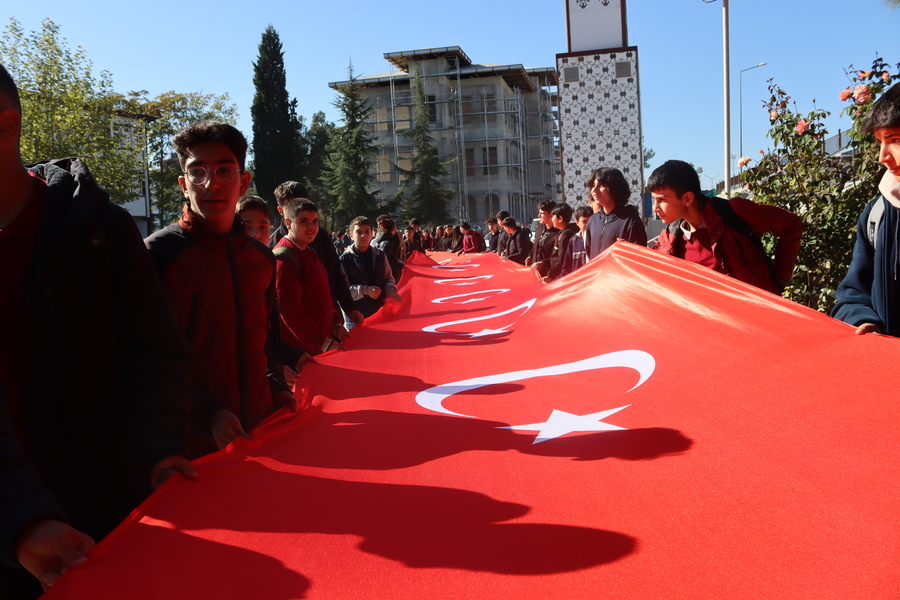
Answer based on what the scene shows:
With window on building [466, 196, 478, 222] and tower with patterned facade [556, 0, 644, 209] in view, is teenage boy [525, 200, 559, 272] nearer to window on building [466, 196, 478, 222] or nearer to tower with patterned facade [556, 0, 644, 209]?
tower with patterned facade [556, 0, 644, 209]

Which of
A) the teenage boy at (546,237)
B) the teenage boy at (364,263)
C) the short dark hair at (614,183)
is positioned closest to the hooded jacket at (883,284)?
the short dark hair at (614,183)

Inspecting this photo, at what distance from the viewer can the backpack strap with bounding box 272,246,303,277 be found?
5.11 m

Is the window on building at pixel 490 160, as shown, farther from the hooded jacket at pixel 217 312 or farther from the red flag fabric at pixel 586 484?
the hooded jacket at pixel 217 312

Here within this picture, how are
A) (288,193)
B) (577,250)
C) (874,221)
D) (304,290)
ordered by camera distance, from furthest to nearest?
1. (577,250)
2. (288,193)
3. (304,290)
4. (874,221)

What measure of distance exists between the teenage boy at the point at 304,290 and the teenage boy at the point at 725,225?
2.37 m

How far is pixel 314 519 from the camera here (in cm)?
209

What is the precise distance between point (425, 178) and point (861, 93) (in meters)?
50.4

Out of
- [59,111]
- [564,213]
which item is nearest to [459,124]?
[59,111]

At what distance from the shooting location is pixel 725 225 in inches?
156

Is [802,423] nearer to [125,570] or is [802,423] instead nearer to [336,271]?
[125,570]

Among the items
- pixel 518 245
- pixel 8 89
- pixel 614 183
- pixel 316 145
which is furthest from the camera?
pixel 316 145

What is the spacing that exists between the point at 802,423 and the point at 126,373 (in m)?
2.04

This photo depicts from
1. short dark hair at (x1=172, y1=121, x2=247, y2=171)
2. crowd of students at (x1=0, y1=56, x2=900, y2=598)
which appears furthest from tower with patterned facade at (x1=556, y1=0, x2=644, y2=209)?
short dark hair at (x1=172, y1=121, x2=247, y2=171)

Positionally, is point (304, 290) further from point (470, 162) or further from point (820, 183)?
point (470, 162)
